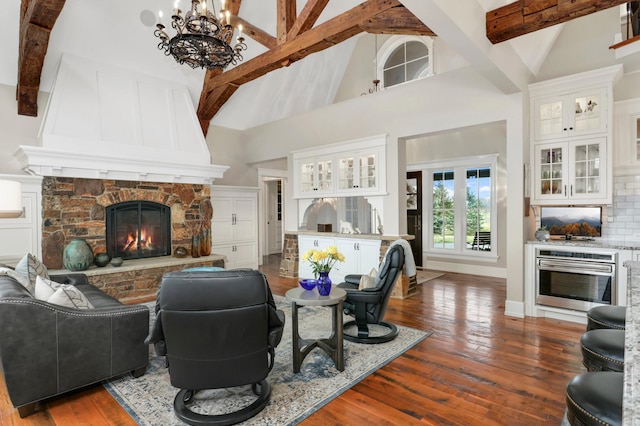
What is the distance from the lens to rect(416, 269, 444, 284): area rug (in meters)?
6.61

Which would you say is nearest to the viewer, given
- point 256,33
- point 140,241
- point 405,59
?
point 256,33

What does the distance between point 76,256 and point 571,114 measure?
6.93m

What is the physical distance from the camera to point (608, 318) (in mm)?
2230

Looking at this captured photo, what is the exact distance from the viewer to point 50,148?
4.76 metres

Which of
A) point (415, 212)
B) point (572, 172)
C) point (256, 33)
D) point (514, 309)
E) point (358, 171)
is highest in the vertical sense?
point (256, 33)

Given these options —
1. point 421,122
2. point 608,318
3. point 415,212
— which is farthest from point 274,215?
point 608,318

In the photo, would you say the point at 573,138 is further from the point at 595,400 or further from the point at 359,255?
the point at 595,400

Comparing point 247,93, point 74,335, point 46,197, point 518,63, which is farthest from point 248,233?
point 518,63

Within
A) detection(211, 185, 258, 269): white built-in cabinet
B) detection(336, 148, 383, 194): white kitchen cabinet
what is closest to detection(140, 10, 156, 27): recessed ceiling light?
detection(211, 185, 258, 269): white built-in cabinet

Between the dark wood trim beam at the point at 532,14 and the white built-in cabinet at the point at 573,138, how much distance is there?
1.68 m

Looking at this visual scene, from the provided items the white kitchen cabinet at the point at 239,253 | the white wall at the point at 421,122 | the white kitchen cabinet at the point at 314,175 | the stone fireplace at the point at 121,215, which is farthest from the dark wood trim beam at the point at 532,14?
the white kitchen cabinet at the point at 239,253

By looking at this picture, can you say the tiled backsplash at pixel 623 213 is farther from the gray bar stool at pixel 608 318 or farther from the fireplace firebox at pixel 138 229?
the fireplace firebox at pixel 138 229

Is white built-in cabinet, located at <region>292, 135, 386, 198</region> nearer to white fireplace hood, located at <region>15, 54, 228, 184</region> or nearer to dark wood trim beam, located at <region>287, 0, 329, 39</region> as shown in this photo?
white fireplace hood, located at <region>15, 54, 228, 184</region>

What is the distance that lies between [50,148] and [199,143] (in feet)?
7.45
